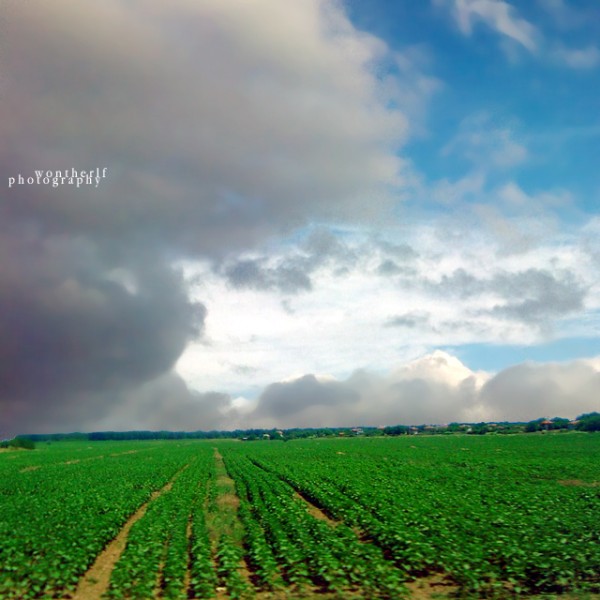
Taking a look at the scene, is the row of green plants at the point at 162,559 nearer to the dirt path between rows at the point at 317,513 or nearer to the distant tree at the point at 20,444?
the dirt path between rows at the point at 317,513

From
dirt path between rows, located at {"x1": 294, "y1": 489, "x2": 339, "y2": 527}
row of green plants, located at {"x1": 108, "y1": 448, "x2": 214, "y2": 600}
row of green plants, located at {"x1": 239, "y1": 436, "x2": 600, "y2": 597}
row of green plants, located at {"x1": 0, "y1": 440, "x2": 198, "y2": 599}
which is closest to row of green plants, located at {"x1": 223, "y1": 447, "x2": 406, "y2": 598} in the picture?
row of green plants, located at {"x1": 239, "y1": 436, "x2": 600, "y2": 597}

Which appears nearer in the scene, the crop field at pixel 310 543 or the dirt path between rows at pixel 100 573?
the crop field at pixel 310 543

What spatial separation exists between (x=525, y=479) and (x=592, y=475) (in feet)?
24.0

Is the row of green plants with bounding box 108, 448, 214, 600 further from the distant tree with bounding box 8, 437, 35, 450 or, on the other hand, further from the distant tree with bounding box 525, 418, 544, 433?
the distant tree with bounding box 525, 418, 544, 433

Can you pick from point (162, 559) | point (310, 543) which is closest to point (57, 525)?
point (162, 559)

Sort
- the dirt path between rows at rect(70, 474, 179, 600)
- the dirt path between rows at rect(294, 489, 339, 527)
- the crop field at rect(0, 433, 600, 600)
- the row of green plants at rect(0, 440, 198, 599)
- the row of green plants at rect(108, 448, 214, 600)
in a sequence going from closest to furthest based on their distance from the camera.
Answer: the row of green plants at rect(108, 448, 214, 600) → the crop field at rect(0, 433, 600, 600) → the dirt path between rows at rect(70, 474, 179, 600) → the row of green plants at rect(0, 440, 198, 599) → the dirt path between rows at rect(294, 489, 339, 527)

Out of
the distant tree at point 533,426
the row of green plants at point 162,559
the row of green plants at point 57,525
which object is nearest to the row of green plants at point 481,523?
the row of green plants at point 162,559

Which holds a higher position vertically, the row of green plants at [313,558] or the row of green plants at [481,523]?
the row of green plants at [313,558]

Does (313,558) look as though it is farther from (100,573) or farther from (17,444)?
(17,444)

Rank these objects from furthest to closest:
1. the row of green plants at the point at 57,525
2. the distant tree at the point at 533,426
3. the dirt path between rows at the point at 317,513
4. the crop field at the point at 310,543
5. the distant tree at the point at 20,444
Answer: the distant tree at the point at 533,426 < the distant tree at the point at 20,444 < the dirt path between rows at the point at 317,513 < the row of green plants at the point at 57,525 < the crop field at the point at 310,543

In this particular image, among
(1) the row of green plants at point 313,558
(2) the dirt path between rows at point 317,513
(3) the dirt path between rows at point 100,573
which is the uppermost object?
(1) the row of green plants at point 313,558

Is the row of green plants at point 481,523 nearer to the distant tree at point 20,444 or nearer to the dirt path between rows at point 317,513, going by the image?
the dirt path between rows at point 317,513

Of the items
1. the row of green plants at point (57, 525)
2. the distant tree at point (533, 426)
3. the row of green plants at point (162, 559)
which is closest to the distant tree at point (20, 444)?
the row of green plants at point (57, 525)

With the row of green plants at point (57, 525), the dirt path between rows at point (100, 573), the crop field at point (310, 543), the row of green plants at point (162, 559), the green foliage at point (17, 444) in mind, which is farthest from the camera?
the green foliage at point (17, 444)
